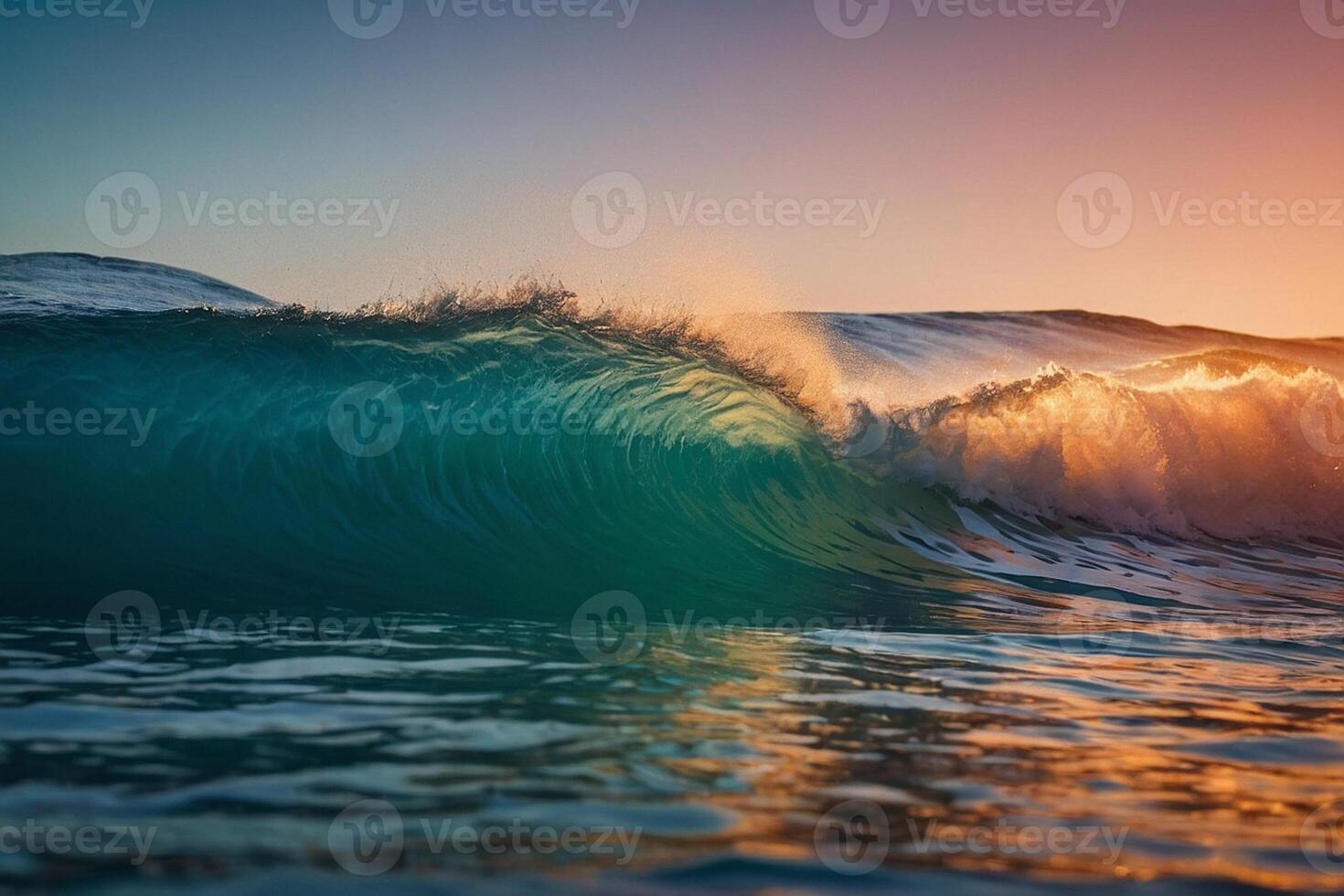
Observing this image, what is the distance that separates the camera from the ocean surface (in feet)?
10.3

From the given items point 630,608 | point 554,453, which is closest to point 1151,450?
point 554,453

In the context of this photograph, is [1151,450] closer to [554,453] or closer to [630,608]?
[554,453]

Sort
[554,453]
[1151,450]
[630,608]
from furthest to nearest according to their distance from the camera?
1. [1151,450]
2. [554,453]
3. [630,608]

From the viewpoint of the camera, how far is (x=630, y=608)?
791 centimetres

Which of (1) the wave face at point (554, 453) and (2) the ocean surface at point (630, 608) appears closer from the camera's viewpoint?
(2) the ocean surface at point (630, 608)

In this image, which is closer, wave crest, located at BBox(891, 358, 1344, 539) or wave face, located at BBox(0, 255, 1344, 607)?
wave face, located at BBox(0, 255, 1344, 607)

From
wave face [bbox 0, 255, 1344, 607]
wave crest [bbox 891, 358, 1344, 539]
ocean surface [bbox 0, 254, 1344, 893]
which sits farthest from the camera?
wave crest [bbox 891, 358, 1344, 539]

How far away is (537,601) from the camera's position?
25.6ft

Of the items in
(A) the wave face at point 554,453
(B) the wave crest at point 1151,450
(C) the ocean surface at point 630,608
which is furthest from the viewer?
(B) the wave crest at point 1151,450

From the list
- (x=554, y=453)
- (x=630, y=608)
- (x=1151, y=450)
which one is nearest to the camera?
(x=630, y=608)

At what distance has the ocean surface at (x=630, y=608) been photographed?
10.3 feet

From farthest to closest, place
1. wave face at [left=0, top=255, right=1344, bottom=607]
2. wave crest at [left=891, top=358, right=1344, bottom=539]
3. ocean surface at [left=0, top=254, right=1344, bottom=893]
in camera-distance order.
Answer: wave crest at [left=891, top=358, right=1344, bottom=539] → wave face at [left=0, top=255, right=1344, bottom=607] → ocean surface at [left=0, top=254, right=1344, bottom=893]

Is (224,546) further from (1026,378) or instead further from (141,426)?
(1026,378)

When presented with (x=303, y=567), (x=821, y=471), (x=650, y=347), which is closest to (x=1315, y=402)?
(x=821, y=471)
